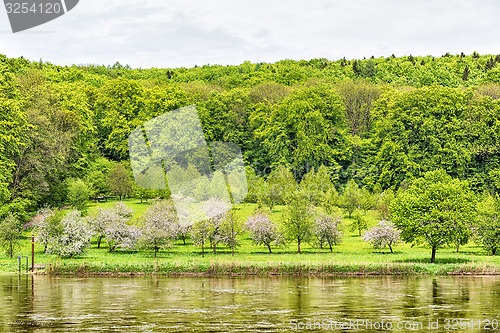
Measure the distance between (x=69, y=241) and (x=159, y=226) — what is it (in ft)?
34.1

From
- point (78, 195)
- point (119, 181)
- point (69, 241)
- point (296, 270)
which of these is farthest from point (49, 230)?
point (119, 181)

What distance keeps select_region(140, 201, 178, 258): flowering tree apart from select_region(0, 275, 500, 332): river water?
1024 cm

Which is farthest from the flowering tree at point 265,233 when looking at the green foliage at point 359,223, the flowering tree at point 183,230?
the green foliage at point 359,223

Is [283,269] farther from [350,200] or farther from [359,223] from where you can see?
[350,200]

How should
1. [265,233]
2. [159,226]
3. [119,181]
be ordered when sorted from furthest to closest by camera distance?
[119,181] → [159,226] → [265,233]

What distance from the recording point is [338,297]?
128 feet

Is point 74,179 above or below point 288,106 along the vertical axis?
below

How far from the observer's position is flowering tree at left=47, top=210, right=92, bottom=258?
5678 cm

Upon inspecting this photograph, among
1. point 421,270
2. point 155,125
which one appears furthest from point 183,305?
point 155,125

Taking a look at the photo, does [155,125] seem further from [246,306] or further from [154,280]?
[246,306]

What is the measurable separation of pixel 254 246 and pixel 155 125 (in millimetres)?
40162

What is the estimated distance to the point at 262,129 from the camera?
358 ft

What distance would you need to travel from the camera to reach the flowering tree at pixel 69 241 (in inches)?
2235

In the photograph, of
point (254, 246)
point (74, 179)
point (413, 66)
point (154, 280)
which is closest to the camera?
point (154, 280)
